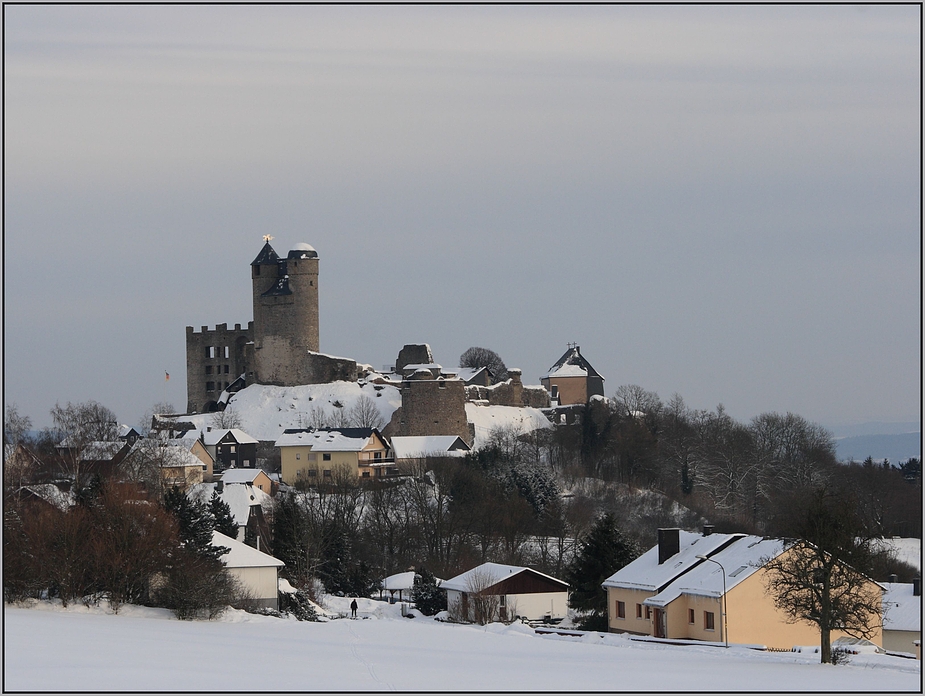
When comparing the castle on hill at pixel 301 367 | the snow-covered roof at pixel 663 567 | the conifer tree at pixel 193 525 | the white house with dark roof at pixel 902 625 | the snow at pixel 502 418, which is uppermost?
the castle on hill at pixel 301 367

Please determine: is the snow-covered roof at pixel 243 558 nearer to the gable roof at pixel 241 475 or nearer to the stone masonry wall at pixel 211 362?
the gable roof at pixel 241 475

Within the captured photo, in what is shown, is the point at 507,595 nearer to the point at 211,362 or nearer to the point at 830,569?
the point at 830,569

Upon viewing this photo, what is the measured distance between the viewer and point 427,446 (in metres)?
73.9

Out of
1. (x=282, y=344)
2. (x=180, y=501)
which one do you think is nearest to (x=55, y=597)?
(x=180, y=501)

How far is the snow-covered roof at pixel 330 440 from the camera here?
71.9 m

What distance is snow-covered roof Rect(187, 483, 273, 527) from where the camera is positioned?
50.5 m

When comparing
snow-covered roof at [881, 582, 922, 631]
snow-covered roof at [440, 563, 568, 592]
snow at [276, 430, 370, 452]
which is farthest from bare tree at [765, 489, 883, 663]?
snow at [276, 430, 370, 452]

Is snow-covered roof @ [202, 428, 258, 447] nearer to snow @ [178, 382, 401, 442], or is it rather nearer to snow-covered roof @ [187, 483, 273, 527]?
snow @ [178, 382, 401, 442]

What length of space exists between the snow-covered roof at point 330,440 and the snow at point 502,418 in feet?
30.1

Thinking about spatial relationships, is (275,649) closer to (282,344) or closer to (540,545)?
(540,545)

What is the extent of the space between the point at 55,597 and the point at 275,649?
10.3 m

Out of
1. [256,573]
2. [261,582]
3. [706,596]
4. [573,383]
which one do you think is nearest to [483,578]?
[261,582]

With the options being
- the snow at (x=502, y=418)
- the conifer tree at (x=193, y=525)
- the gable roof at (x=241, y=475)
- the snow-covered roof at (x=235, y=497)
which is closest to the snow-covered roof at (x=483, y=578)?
the conifer tree at (x=193, y=525)

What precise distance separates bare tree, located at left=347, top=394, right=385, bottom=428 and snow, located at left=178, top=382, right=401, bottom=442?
239mm
